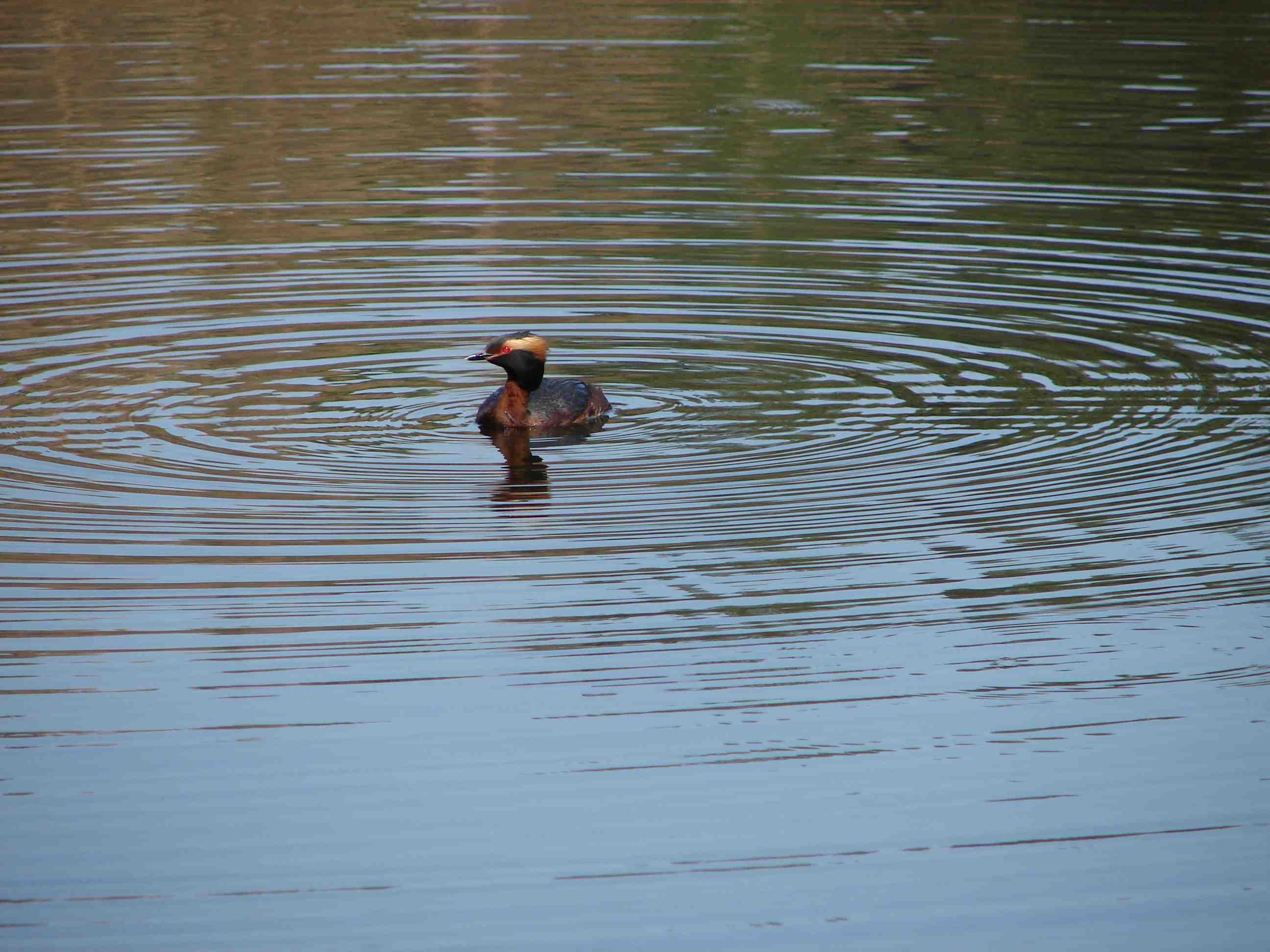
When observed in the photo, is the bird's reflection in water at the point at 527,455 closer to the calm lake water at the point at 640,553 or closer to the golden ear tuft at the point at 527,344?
the calm lake water at the point at 640,553

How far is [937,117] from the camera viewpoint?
25500mm

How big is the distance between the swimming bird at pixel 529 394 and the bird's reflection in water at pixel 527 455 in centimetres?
5

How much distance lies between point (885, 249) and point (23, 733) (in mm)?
12328

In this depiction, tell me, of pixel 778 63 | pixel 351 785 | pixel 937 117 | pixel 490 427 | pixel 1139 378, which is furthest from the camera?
pixel 778 63

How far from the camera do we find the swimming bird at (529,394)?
1271cm

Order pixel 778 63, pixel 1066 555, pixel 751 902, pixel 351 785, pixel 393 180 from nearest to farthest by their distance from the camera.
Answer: pixel 751 902, pixel 351 785, pixel 1066 555, pixel 393 180, pixel 778 63

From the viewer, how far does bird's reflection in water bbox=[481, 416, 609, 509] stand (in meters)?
11.1

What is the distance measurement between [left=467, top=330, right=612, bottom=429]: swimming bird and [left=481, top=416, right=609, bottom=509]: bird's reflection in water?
0.17 ft

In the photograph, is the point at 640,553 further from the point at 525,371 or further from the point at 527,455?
the point at 525,371

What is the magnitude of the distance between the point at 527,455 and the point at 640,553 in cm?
248

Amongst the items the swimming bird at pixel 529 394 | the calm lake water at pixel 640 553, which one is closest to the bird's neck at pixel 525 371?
the swimming bird at pixel 529 394

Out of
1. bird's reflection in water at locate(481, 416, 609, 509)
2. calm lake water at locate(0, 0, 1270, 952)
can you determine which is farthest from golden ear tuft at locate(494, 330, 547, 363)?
calm lake water at locate(0, 0, 1270, 952)

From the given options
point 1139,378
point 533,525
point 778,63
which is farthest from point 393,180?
point 533,525

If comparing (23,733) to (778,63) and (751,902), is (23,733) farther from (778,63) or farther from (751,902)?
(778,63)
